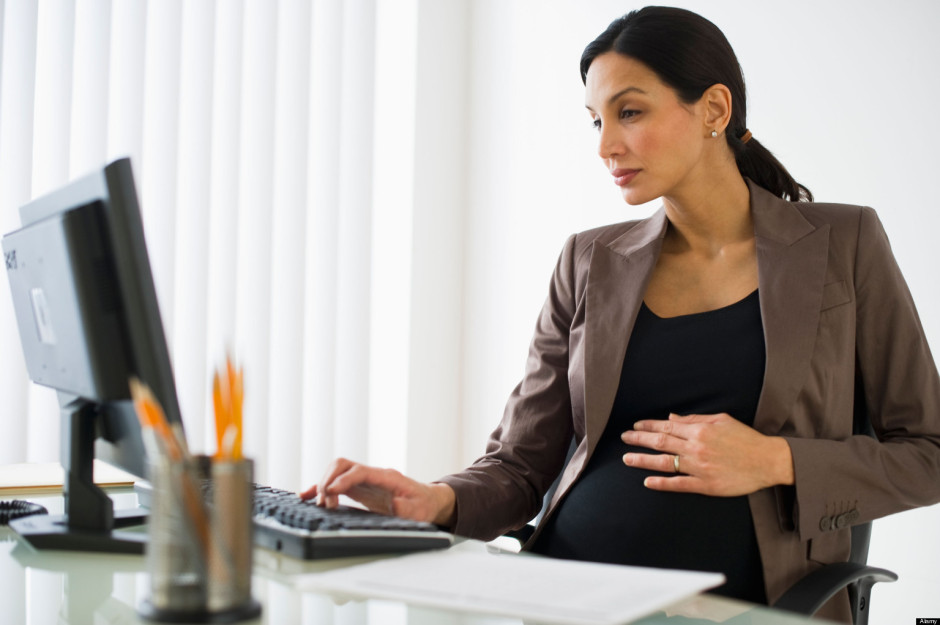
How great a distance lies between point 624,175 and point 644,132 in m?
0.08

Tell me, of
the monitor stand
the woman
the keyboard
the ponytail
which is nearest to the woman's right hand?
the woman

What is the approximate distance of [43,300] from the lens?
3.43ft

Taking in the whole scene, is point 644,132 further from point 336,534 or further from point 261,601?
point 261,601

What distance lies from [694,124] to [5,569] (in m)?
1.29

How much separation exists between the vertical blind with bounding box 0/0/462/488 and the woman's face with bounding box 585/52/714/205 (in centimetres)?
177

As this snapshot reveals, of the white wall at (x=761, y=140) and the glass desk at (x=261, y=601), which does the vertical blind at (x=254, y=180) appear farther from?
the glass desk at (x=261, y=601)

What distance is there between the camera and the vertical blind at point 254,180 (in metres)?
2.72

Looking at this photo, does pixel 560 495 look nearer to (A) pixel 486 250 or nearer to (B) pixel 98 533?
(B) pixel 98 533

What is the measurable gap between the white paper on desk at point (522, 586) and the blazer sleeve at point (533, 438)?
0.53 meters

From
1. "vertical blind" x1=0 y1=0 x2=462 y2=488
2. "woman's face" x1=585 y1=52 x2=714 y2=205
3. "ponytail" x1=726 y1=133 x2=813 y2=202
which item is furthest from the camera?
"vertical blind" x1=0 y1=0 x2=462 y2=488

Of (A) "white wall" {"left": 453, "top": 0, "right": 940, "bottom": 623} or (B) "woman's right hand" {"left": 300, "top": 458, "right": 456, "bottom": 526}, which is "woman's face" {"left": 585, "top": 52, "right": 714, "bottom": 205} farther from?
(A) "white wall" {"left": 453, "top": 0, "right": 940, "bottom": 623}

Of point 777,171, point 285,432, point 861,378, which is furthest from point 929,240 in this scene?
point 285,432

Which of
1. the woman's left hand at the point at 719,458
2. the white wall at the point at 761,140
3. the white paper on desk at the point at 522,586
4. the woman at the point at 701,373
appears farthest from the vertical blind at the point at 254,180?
the white paper on desk at the point at 522,586

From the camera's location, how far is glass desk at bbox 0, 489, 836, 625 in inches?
29.9
